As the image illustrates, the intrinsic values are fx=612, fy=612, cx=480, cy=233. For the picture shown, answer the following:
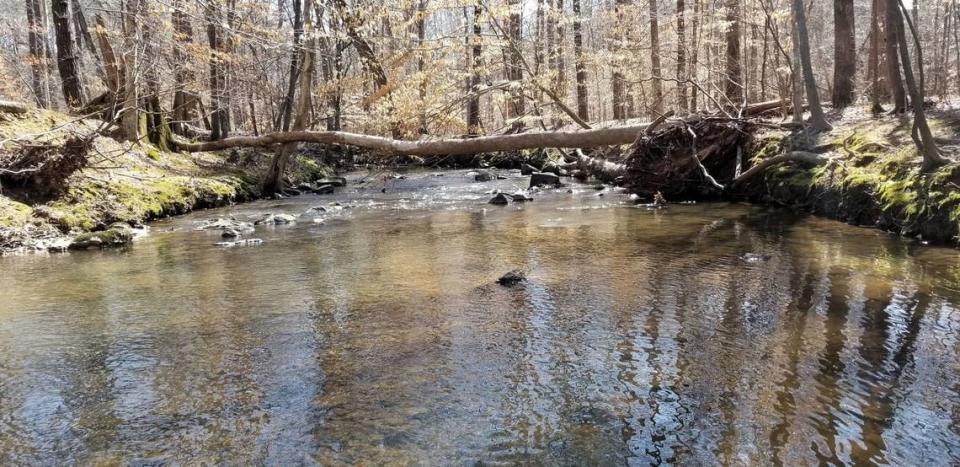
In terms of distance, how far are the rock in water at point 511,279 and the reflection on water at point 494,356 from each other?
0.24 metres

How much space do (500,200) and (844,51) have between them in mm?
8578

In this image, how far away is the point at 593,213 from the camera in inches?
479

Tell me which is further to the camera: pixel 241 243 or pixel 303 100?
pixel 303 100

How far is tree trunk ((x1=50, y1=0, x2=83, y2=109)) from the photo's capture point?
51.2 ft

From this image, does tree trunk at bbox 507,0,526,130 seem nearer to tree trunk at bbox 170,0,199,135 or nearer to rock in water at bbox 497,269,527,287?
rock in water at bbox 497,269,527,287

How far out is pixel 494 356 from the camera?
467 centimetres

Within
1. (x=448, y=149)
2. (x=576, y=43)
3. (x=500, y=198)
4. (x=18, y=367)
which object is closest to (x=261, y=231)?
(x=448, y=149)

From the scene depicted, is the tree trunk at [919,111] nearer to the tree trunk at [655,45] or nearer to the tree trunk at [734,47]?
the tree trunk at [734,47]

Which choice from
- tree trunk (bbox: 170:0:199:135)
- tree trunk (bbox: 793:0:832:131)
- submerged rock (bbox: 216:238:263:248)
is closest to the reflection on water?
submerged rock (bbox: 216:238:263:248)

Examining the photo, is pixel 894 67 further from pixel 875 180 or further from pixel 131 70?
pixel 131 70

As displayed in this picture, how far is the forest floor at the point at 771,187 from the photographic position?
8445mm

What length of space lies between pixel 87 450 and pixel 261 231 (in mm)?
8163

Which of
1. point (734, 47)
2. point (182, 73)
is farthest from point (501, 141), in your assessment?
point (182, 73)

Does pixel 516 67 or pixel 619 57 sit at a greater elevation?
pixel 619 57
